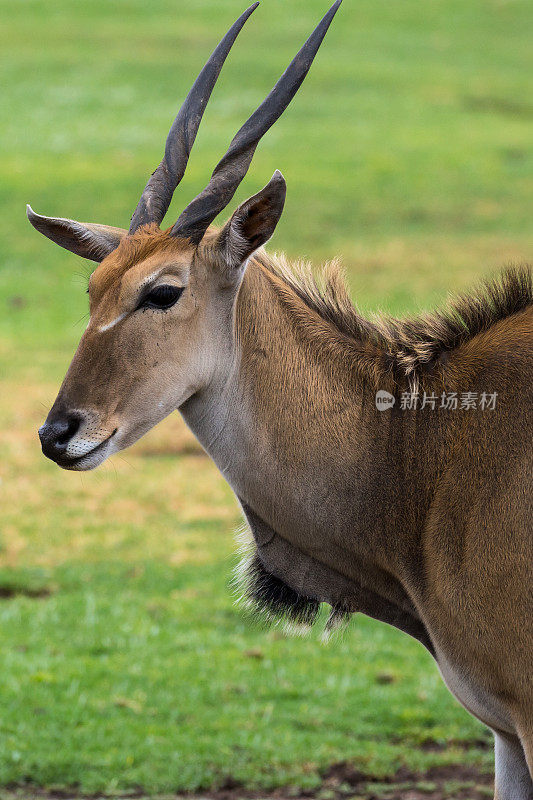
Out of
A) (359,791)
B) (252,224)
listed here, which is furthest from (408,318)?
(359,791)

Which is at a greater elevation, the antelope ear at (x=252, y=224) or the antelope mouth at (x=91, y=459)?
the antelope ear at (x=252, y=224)

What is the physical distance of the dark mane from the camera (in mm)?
4191

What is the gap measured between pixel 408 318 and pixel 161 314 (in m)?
1.08

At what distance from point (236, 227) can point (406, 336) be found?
87 centimetres

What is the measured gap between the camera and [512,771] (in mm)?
4137

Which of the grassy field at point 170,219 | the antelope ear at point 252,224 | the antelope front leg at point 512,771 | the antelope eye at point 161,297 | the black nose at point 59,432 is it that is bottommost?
the grassy field at point 170,219

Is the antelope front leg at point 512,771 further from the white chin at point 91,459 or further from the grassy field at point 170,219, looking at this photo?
the white chin at point 91,459

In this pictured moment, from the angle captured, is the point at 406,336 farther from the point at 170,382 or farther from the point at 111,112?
the point at 111,112

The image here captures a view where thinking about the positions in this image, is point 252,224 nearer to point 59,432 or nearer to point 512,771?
point 59,432

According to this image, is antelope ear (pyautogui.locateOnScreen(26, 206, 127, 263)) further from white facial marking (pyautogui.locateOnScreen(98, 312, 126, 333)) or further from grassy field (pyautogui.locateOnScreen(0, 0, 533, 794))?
grassy field (pyautogui.locateOnScreen(0, 0, 533, 794))

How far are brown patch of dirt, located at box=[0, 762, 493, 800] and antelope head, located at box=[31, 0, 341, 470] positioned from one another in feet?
9.32

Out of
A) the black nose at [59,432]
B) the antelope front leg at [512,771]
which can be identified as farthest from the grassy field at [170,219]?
the black nose at [59,432]

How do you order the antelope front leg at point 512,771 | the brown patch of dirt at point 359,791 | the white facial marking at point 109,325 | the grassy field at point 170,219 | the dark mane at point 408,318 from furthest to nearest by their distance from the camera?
the grassy field at point 170,219
the brown patch of dirt at point 359,791
the dark mane at point 408,318
the antelope front leg at point 512,771
the white facial marking at point 109,325

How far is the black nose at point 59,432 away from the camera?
364 centimetres
